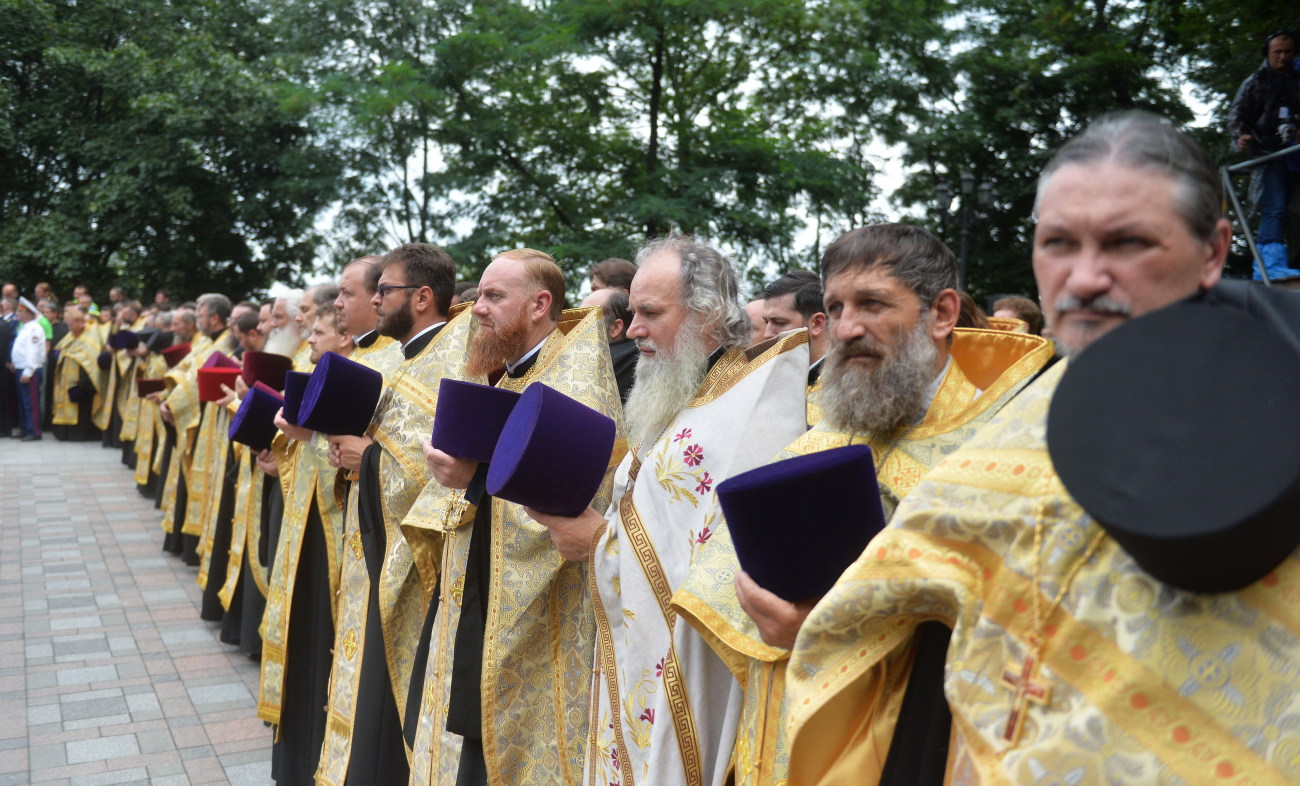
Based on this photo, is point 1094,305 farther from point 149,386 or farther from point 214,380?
point 149,386

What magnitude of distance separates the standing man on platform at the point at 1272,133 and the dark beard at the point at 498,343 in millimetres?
4541

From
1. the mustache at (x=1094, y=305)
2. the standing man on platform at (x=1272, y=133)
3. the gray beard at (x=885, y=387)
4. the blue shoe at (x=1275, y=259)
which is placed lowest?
the gray beard at (x=885, y=387)

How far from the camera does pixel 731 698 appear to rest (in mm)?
2531

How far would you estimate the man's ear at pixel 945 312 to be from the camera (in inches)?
92.8

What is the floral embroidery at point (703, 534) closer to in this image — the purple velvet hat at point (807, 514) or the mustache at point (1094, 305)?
the purple velvet hat at point (807, 514)

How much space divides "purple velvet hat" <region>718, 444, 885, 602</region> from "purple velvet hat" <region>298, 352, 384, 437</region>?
2474 millimetres

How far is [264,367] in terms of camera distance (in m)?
5.76

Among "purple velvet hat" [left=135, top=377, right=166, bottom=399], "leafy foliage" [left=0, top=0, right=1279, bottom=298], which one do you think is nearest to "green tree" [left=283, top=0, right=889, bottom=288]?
"leafy foliage" [left=0, top=0, right=1279, bottom=298]

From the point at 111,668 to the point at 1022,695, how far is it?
6484 millimetres

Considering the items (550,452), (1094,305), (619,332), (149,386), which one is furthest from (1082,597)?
(149,386)

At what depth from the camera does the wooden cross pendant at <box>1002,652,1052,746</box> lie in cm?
132

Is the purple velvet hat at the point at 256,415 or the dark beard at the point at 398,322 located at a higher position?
the dark beard at the point at 398,322

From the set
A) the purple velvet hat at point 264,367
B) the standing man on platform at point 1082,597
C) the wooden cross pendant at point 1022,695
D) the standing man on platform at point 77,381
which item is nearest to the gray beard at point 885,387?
the standing man on platform at point 1082,597

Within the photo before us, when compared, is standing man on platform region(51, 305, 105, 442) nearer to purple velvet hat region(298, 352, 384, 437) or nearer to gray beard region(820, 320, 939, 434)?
purple velvet hat region(298, 352, 384, 437)
